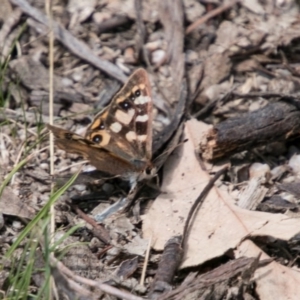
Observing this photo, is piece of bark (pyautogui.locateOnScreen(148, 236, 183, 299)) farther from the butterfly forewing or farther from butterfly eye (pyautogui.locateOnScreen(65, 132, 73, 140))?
butterfly eye (pyautogui.locateOnScreen(65, 132, 73, 140))

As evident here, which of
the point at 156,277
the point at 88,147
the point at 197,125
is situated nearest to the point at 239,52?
the point at 197,125

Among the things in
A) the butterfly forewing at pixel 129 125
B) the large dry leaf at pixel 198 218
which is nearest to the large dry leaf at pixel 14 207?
the butterfly forewing at pixel 129 125

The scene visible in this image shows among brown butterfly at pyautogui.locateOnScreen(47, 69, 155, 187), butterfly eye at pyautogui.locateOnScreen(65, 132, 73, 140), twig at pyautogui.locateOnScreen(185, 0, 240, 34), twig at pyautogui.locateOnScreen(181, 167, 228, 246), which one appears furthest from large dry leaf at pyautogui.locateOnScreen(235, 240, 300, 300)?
twig at pyautogui.locateOnScreen(185, 0, 240, 34)

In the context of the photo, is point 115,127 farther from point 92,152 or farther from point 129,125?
point 92,152

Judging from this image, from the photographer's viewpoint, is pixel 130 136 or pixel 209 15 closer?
pixel 130 136

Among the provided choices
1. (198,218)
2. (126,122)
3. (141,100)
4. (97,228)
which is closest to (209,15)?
(141,100)

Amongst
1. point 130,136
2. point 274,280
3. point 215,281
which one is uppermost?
point 130,136

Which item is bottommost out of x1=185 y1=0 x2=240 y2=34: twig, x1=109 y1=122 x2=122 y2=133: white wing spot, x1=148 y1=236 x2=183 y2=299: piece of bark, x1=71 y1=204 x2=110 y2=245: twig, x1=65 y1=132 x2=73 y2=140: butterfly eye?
x1=71 y1=204 x2=110 y2=245: twig

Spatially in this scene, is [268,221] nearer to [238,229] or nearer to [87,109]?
[238,229]
